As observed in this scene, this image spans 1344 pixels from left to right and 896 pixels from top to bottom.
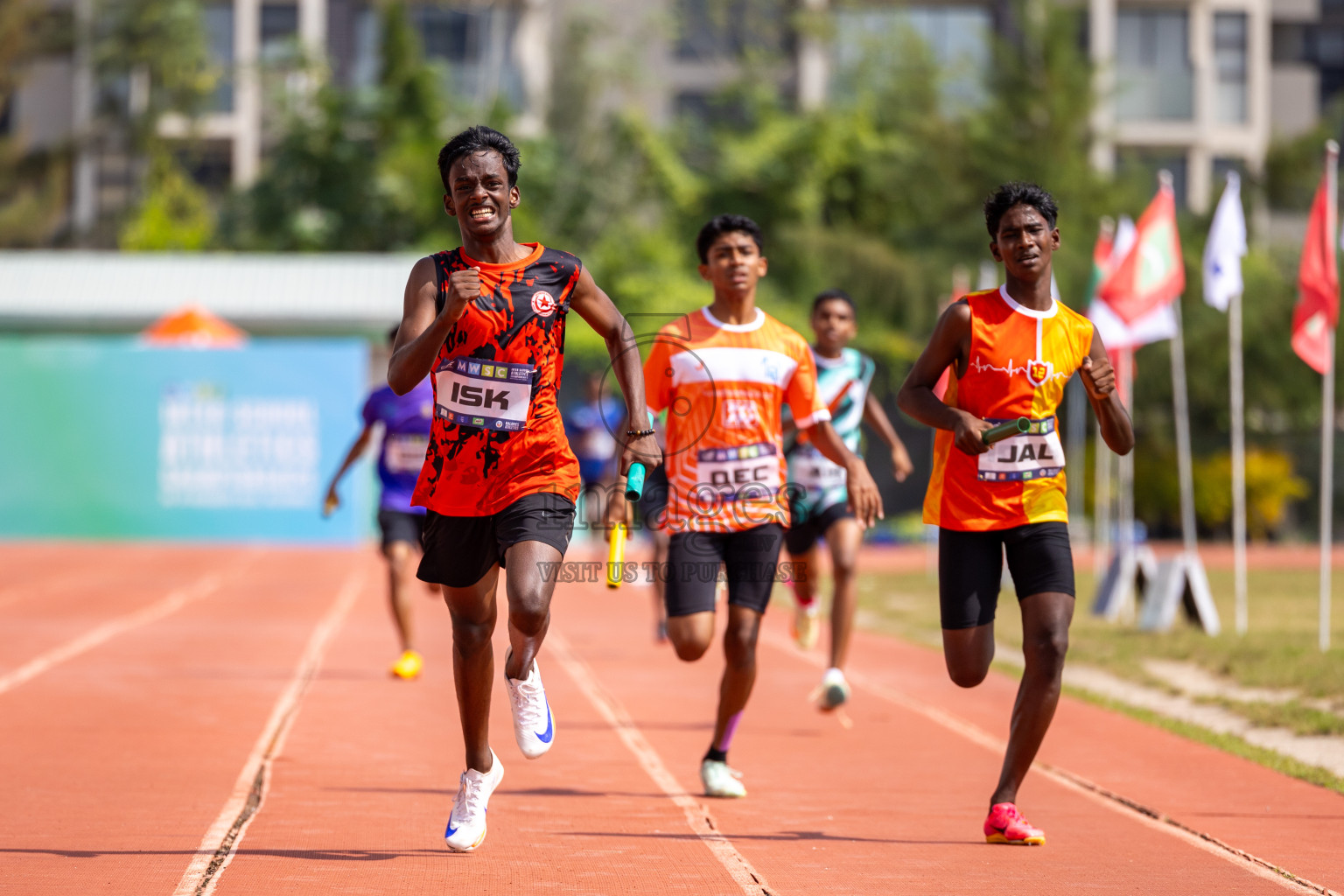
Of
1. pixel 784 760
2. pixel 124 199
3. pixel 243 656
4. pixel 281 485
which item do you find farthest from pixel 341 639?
pixel 124 199

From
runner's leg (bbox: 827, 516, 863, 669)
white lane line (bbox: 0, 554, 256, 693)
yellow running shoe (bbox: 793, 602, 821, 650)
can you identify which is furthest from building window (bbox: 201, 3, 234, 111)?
runner's leg (bbox: 827, 516, 863, 669)

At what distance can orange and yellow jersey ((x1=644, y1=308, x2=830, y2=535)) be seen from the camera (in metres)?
6.82

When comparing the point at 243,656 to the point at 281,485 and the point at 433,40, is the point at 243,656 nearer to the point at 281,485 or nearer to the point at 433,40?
the point at 281,485

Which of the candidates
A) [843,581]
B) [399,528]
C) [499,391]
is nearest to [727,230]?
[499,391]

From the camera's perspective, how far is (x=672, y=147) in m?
38.9

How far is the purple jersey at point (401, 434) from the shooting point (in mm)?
10344

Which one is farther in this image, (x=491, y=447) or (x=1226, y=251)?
(x=1226, y=251)

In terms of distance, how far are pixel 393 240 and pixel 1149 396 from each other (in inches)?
717

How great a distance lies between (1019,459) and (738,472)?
50.6 inches

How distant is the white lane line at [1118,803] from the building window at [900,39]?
2814 cm

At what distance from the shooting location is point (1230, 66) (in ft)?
137

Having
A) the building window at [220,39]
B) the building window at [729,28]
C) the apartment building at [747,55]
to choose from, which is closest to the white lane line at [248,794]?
the apartment building at [747,55]

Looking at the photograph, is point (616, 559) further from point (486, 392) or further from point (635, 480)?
point (486, 392)

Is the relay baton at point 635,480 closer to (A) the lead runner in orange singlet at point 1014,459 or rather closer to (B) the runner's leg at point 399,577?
(A) the lead runner in orange singlet at point 1014,459
